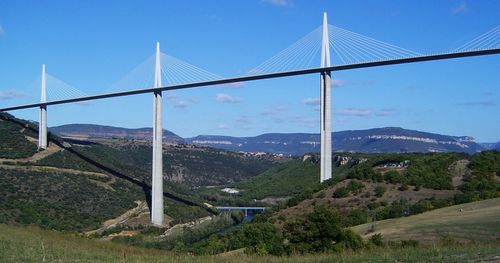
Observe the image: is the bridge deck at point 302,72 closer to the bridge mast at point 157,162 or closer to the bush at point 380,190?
the bridge mast at point 157,162

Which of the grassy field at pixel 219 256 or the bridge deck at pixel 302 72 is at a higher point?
the bridge deck at pixel 302 72

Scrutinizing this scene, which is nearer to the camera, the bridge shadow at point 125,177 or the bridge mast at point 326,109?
the bridge mast at point 326,109

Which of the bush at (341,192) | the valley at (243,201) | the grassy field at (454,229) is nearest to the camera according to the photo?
the grassy field at (454,229)

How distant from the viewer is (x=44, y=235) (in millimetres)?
18469

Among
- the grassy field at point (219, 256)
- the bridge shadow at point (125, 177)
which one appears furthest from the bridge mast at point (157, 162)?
the grassy field at point (219, 256)

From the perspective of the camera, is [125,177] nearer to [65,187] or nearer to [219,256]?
[65,187]

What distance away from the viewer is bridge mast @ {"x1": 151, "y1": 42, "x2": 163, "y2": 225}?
52906 mm

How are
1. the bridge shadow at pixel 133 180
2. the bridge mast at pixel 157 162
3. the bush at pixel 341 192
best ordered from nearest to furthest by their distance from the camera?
the bush at pixel 341 192
the bridge mast at pixel 157 162
the bridge shadow at pixel 133 180

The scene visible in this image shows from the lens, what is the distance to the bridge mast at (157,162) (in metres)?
52.9

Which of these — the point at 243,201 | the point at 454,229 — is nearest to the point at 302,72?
the point at 454,229

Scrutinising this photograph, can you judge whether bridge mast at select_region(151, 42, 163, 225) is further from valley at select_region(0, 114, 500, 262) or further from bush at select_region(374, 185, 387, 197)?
bush at select_region(374, 185, 387, 197)

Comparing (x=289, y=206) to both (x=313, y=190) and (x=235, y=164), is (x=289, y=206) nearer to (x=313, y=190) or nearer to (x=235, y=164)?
(x=313, y=190)

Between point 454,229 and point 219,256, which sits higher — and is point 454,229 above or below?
below

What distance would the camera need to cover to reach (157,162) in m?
53.7
